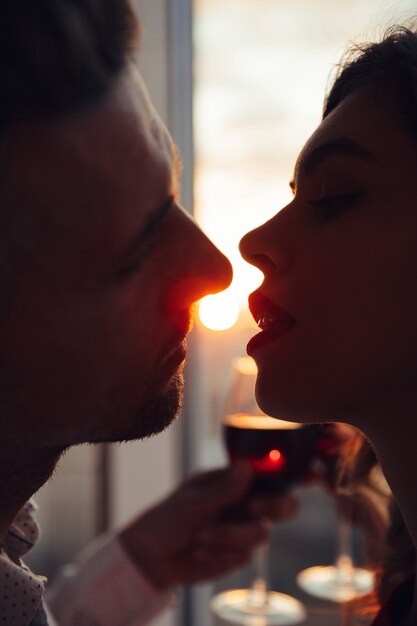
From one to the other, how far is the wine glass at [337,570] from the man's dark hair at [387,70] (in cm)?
63

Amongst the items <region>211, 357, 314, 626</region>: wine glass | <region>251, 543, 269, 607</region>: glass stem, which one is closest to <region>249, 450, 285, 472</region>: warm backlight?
<region>211, 357, 314, 626</region>: wine glass

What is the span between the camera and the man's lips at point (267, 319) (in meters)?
0.67

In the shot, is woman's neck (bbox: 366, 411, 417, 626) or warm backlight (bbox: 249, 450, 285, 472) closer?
woman's neck (bbox: 366, 411, 417, 626)

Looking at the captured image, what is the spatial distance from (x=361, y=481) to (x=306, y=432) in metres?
0.18

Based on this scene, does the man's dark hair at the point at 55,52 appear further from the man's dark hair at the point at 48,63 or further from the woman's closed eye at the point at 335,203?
the woman's closed eye at the point at 335,203

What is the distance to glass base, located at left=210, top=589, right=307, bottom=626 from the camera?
1217 mm

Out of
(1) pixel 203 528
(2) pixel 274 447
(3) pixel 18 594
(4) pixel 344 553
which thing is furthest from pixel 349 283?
(4) pixel 344 553

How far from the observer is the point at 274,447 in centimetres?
115

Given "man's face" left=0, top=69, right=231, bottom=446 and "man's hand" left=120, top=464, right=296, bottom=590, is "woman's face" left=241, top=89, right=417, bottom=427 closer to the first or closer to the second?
"man's face" left=0, top=69, right=231, bottom=446

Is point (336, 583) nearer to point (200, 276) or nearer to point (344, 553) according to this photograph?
point (344, 553)

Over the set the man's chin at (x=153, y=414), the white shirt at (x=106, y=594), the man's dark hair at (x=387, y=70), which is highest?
the man's dark hair at (x=387, y=70)

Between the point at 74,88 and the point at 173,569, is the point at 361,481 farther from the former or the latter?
the point at 74,88

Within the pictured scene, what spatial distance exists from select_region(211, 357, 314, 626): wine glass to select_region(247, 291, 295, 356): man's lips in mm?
487

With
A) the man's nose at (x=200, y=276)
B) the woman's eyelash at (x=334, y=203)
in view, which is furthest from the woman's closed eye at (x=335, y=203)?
the man's nose at (x=200, y=276)
